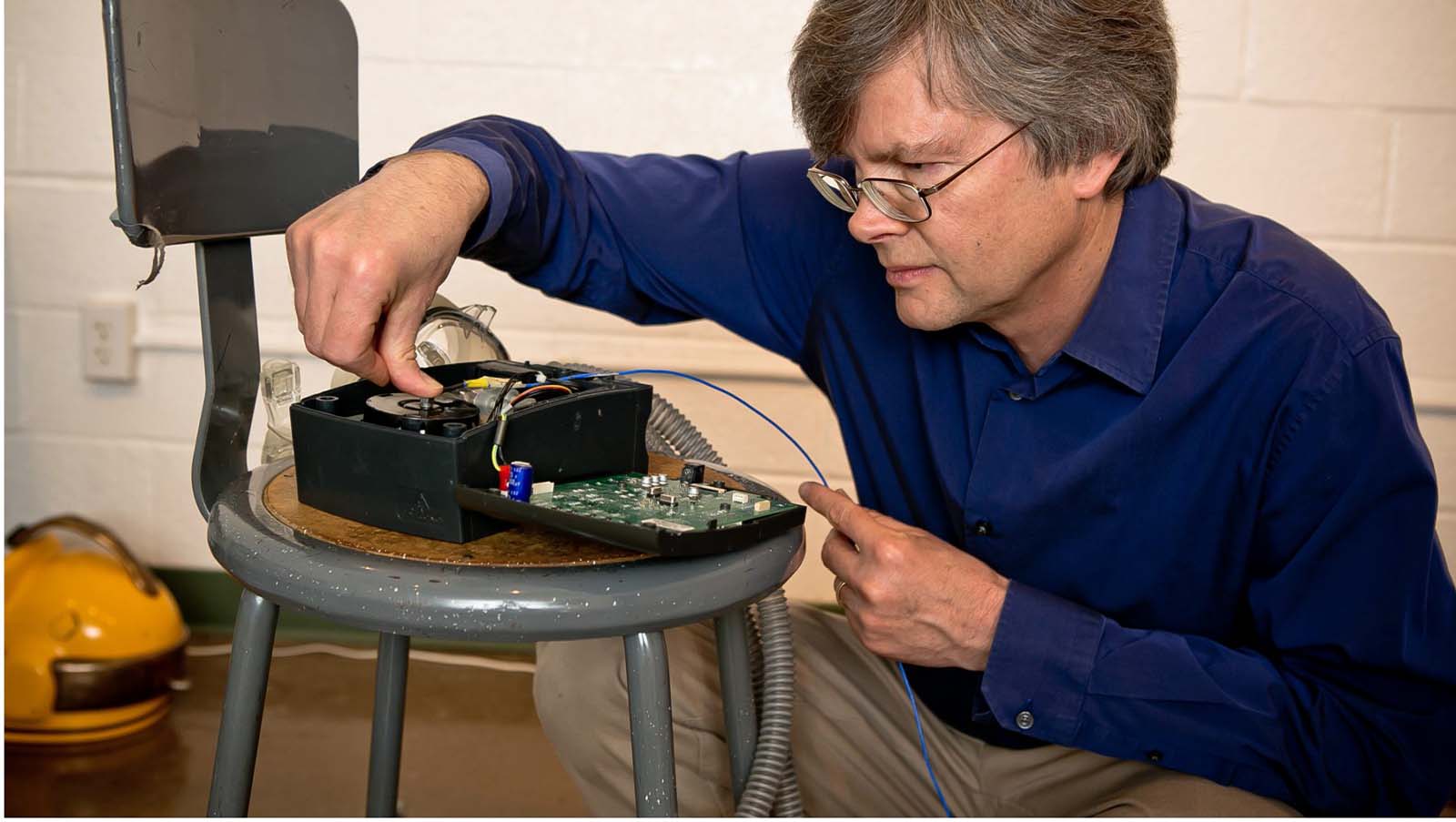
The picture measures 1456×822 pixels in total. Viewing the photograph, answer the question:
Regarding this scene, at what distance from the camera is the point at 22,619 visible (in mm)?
1919

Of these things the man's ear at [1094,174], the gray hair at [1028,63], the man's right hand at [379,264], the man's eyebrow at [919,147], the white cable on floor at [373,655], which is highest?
the gray hair at [1028,63]

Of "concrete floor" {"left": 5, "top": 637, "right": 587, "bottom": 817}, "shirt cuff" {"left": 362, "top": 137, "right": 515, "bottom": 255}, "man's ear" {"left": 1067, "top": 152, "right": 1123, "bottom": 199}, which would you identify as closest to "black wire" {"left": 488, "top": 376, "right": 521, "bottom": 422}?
"shirt cuff" {"left": 362, "top": 137, "right": 515, "bottom": 255}

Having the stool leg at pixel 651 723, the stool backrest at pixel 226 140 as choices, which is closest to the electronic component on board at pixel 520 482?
the stool leg at pixel 651 723

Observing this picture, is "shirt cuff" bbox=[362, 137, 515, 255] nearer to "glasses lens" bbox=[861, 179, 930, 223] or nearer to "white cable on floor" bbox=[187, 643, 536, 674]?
"glasses lens" bbox=[861, 179, 930, 223]

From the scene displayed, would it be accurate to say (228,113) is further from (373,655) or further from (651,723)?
(373,655)

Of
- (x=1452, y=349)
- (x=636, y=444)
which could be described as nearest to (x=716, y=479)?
(x=636, y=444)

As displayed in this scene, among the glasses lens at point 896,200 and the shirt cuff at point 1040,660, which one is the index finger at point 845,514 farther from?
the glasses lens at point 896,200

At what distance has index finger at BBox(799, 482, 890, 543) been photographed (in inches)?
42.9

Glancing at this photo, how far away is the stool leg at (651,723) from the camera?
2.80 ft

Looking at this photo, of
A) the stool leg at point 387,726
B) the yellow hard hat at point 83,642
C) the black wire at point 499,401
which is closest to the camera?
the black wire at point 499,401

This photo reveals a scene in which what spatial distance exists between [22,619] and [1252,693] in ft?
5.59

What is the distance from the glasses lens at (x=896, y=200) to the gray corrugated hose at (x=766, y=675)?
10.2 inches

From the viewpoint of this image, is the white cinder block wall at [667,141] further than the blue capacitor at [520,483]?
Yes

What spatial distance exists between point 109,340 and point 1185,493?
1.81 metres
